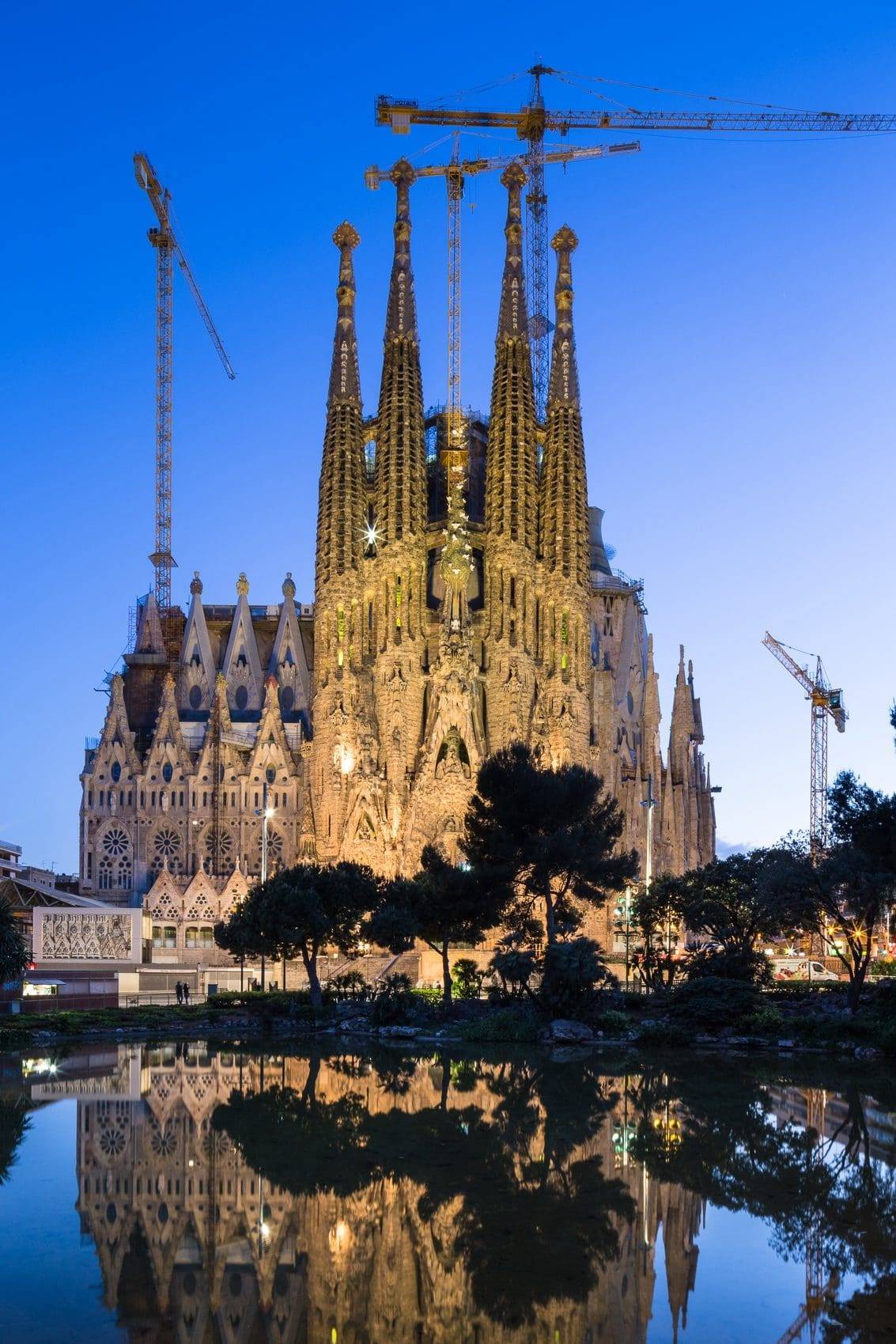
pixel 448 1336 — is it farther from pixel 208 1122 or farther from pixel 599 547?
pixel 599 547

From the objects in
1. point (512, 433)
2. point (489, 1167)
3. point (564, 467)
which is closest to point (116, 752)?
point (512, 433)

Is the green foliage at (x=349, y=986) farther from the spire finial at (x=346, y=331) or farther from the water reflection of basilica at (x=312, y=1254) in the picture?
the spire finial at (x=346, y=331)

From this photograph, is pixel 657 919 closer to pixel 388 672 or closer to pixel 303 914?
pixel 303 914

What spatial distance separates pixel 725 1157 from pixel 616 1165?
212 centimetres

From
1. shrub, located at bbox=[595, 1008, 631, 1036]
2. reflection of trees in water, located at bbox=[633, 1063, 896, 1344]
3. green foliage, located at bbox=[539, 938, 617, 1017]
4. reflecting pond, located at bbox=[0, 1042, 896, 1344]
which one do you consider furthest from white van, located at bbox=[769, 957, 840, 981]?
reflecting pond, located at bbox=[0, 1042, 896, 1344]

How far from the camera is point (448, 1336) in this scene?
12.0m

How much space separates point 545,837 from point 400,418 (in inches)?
1917

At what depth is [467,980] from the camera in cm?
5597

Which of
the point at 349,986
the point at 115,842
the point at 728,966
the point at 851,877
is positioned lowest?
the point at 349,986

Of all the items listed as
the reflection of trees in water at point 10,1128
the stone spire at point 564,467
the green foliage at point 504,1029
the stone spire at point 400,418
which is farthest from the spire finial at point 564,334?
the reflection of trees in water at point 10,1128

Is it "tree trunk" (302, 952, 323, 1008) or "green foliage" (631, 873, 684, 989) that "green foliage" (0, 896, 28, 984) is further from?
"green foliage" (631, 873, 684, 989)

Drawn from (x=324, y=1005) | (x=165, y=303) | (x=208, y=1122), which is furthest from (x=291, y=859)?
(x=208, y=1122)

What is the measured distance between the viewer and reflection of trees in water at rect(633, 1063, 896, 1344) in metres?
14.0

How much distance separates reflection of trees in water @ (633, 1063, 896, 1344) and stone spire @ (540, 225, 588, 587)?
6285cm
